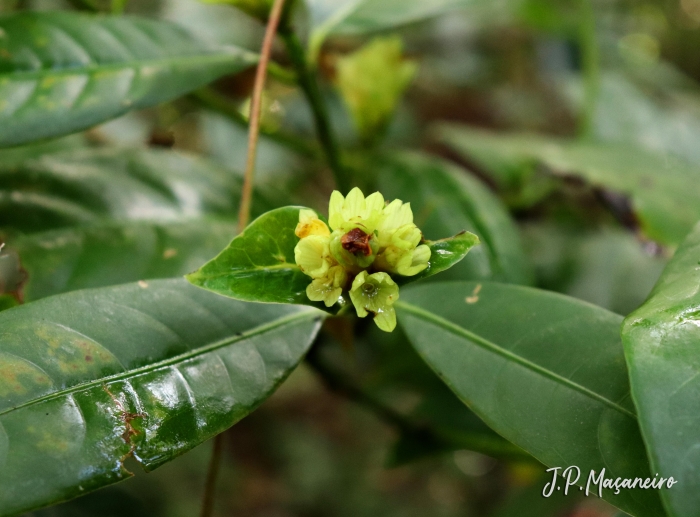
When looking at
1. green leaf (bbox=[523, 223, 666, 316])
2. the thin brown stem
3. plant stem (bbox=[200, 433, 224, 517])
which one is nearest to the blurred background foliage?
green leaf (bbox=[523, 223, 666, 316])

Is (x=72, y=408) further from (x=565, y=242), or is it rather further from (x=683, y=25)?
(x=683, y=25)

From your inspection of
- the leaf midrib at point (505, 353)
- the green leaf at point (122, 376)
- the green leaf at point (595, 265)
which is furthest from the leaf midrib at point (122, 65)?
the green leaf at point (595, 265)

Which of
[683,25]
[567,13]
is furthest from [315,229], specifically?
[683,25]

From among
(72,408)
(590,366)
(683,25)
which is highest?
(683,25)

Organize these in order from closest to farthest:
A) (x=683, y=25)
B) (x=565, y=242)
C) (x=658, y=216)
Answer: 1. (x=658, y=216)
2. (x=565, y=242)
3. (x=683, y=25)

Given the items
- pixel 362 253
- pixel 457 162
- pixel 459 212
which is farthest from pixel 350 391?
pixel 457 162

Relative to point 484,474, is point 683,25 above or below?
above

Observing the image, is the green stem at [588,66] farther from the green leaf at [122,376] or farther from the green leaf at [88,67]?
the green leaf at [122,376]

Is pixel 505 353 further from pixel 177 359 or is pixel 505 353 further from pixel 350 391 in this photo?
pixel 350 391
